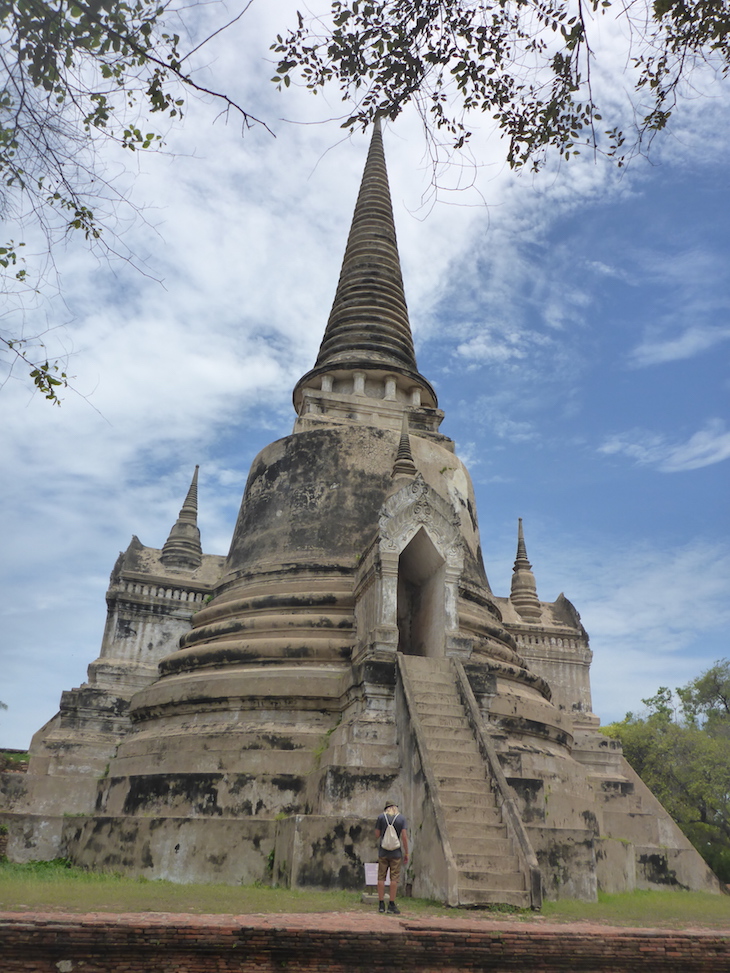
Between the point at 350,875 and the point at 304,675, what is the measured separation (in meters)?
3.47

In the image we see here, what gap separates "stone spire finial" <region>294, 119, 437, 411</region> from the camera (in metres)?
19.1

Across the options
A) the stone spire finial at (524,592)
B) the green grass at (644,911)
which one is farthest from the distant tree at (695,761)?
the green grass at (644,911)

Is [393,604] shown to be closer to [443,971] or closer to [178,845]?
[178,845]

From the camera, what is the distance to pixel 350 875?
9.08m

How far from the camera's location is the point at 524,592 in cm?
2231

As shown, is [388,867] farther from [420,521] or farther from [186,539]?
[186,539]

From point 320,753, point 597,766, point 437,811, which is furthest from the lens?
point 597,766

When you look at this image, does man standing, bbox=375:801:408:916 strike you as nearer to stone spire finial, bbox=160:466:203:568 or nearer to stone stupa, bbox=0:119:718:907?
stone stupa, bbox=0:119:718:907

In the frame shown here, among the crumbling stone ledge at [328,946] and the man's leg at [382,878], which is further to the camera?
the man's leg at [382,878]

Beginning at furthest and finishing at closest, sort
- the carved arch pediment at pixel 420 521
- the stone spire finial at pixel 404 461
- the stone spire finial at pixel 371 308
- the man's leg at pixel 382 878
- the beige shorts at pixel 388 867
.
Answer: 1. the stone spire finial at pixel 371 308
2. the stone spire finial at pixel 404 461
3. the carved arch pediment at pixel 420 521
4. the beige shorts at pixel 388 867
5. the man's leg at pixel 382 878

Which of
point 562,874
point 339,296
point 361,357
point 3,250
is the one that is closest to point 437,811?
point 562,874

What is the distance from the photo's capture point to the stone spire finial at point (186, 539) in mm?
19938

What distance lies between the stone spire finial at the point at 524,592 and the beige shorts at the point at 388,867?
14685 mm

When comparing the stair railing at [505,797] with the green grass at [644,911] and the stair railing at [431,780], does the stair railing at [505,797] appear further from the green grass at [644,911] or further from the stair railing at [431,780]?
the stair railing at [431,780]
